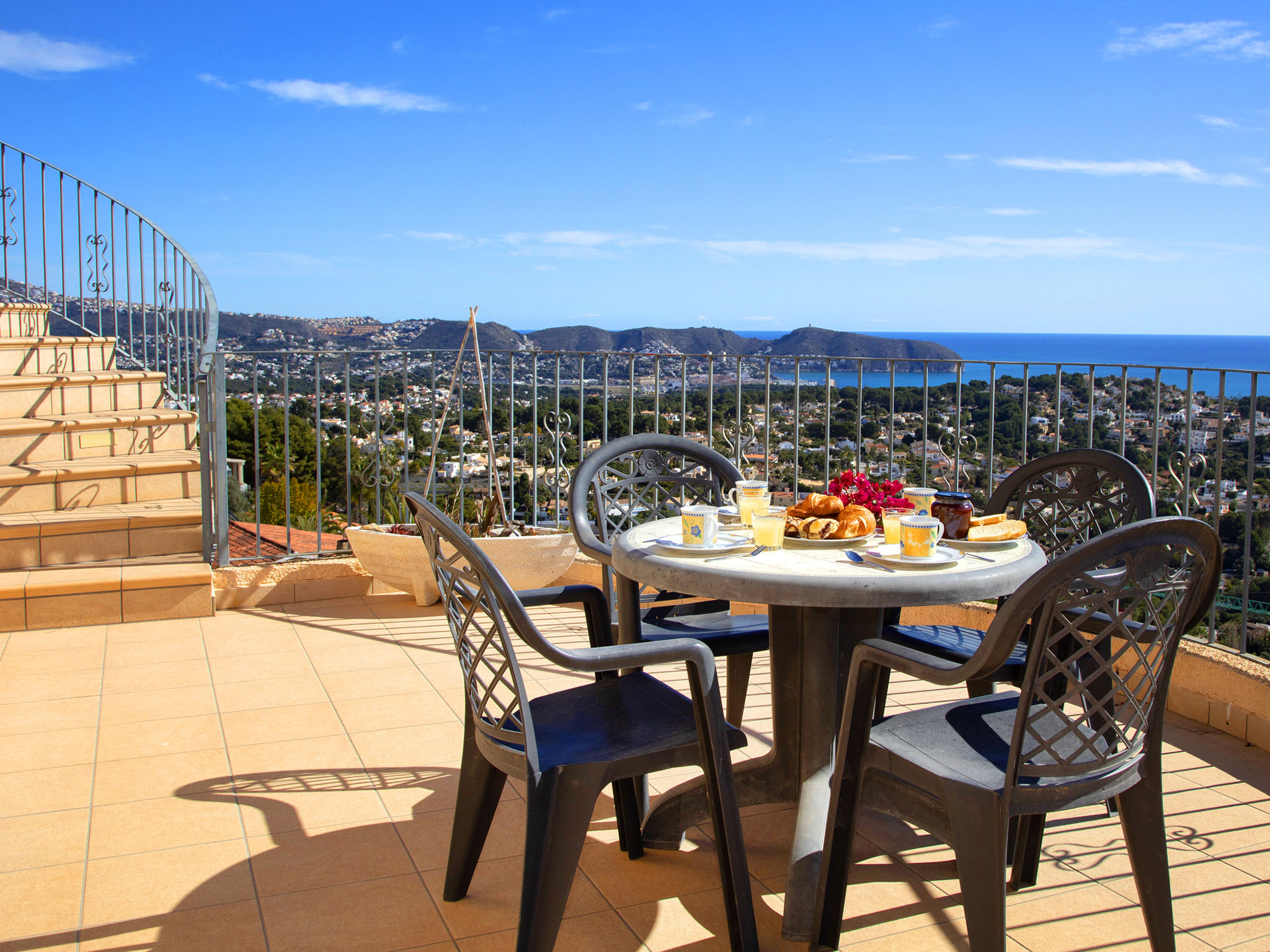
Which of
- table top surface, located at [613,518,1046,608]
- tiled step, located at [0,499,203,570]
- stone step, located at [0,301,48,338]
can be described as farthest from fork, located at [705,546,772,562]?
stone step, located at [0,301,48,338]

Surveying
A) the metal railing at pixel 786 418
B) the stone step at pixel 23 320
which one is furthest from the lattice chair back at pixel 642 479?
the stone step at pixel 23 320

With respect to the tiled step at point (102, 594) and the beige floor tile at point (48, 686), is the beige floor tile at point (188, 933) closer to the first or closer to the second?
the beige floor tile at point (48, 686)

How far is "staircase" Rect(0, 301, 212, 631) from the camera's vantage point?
4062mm

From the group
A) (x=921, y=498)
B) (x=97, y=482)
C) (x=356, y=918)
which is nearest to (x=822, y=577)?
(x=921, y=498)

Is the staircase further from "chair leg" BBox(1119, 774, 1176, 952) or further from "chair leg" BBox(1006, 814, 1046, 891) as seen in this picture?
"chair leg" BBox(1119, 774, 1176, 952)

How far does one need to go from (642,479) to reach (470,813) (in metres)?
1.33

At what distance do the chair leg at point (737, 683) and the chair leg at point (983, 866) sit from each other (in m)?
1.23

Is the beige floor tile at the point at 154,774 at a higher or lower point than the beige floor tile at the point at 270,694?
lower

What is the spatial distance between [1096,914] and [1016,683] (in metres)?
0.49

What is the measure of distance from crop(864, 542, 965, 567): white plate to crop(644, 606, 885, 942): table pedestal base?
0.47ft

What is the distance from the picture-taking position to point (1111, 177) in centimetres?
3172

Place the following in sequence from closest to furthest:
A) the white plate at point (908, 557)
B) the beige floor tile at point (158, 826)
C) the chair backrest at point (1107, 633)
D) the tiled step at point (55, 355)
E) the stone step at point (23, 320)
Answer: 1. the chair backrest at point (1107, 633)
2. the white plate at point (908, 557)
3. the beige floor tile at point (158, 826)
4. the tiled step at point (55, 355)
5. the stone step at point (23, 320)

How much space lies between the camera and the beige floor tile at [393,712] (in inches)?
118

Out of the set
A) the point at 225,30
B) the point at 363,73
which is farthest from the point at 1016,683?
the point at 363,73
